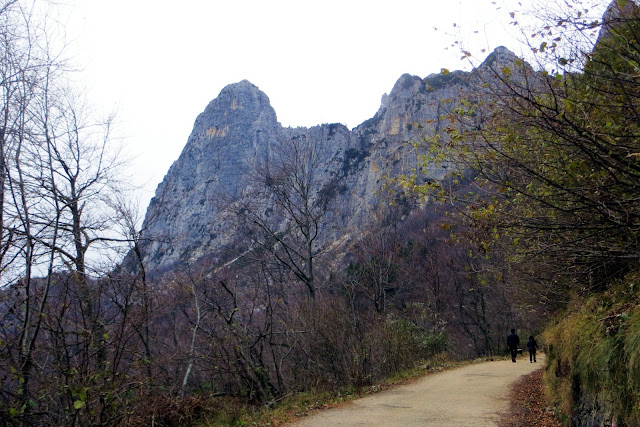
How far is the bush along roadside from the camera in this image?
3863 millimetres

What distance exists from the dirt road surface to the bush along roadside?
1323 millimetres

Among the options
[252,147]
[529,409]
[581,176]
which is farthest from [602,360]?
[252,147]

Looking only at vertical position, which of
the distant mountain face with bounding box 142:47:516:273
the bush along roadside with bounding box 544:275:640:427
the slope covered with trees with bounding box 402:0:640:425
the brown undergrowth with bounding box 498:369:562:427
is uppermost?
the distant mountain face with bounding box 142:47:516:273

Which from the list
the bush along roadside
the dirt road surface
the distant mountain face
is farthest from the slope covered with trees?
the distant mountain face

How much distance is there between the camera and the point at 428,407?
25.5 feet

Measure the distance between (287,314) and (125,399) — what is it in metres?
6.40

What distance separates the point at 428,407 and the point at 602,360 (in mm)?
3866

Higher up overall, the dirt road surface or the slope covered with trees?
the slope covered with trees

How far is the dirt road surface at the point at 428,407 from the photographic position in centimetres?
679

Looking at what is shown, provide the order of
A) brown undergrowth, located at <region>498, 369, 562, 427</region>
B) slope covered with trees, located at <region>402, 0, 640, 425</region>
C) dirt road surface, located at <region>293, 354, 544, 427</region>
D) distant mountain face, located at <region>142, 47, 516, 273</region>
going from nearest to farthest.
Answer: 1. slope covered with trees, located at <region>402, 0, 640, 425</region>
2. brown undergrowth, located at <region>498, 369, 562, 427</region>
3. dirt road surface, located at <region>293, 354, 544, 427</region>
4. distant mountain face, located at <region>142, 47, 516, 273</region>

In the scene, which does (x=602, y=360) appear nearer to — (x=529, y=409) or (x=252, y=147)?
(x=529, y=409)

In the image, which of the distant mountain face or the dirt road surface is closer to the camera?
the dirt road surface

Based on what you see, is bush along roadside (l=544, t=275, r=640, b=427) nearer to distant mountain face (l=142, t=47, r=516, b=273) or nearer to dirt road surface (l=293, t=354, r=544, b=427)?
dirt road surface (l=293, t=354, r=544, b=427)

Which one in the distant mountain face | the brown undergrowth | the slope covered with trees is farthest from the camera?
the distant mountain face
